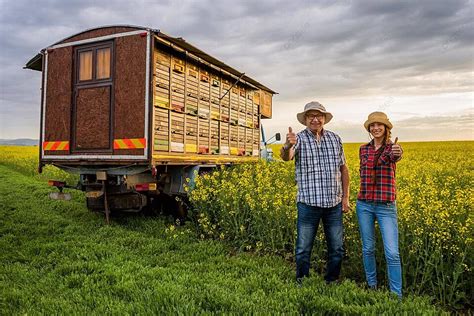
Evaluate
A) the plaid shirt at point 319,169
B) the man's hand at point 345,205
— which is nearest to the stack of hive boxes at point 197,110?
the plaid shirt at point 319,169

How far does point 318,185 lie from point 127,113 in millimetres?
4524

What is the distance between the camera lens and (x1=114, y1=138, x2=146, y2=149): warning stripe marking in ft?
24.6

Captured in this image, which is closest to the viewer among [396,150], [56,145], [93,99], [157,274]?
[396,150]

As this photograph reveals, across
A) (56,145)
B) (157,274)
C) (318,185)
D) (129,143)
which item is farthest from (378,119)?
(56,145)

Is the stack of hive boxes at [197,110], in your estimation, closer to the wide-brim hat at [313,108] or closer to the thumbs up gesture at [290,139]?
the wide-brim hat at [313,108]

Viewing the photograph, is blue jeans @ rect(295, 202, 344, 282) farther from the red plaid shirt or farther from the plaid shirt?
the red plaid shirt

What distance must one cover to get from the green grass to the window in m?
3.02

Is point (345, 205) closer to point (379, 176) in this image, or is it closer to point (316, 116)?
point (379, 176)

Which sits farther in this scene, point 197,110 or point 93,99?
point 197,110

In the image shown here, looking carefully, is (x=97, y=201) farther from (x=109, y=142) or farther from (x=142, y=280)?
(x=142, y=280)

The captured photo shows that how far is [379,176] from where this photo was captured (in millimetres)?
4406

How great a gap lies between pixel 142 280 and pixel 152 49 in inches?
172

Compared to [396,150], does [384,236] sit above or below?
below

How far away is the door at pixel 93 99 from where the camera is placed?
8.05 meters
